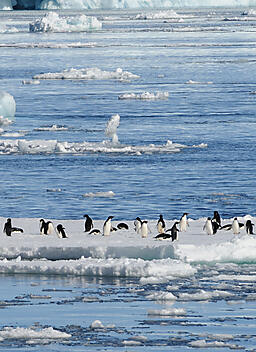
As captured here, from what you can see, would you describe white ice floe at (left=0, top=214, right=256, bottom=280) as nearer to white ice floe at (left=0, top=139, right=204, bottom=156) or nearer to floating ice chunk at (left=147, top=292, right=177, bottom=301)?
floating ice chunk at (left=147, top=292, right=177, bottom=301)

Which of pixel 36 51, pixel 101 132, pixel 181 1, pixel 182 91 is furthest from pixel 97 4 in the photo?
pixel 101 132

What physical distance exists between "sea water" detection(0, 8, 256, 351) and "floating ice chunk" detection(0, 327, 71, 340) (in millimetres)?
51

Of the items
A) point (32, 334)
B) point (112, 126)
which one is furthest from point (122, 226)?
point (112, 126)

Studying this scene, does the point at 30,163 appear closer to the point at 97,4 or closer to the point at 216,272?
the point at 216,272

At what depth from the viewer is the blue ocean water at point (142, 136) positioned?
22672mm

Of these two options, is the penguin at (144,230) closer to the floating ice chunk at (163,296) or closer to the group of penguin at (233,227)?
the group of penguin at (233,227)

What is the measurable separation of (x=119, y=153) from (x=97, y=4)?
→ 100m

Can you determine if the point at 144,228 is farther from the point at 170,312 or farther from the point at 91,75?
the point at 91,75

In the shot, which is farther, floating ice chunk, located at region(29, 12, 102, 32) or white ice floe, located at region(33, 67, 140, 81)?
floating ice chunk, located at region(29, 12, 102, 32)

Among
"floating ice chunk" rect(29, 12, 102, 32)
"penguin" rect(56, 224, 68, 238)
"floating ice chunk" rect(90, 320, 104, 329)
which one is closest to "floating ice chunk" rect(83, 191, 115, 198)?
"penguin" rect(56, 224, 68, 238)

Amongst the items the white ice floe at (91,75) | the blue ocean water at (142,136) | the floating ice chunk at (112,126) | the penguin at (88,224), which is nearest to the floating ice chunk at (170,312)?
the penguin at (88,224)

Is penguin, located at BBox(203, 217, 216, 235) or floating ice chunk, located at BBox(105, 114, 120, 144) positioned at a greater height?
floating ice chunk, located at BBox(105, 114, 120, 144)

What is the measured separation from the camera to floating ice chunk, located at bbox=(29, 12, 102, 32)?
96.8 metres

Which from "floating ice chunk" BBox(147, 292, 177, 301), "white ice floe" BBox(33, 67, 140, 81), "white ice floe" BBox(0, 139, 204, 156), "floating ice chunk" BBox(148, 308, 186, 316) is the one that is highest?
"white ice floe" BBox(33, 67, 140, 81)
